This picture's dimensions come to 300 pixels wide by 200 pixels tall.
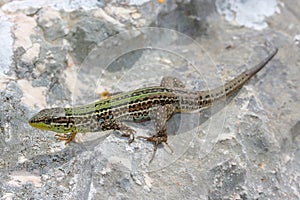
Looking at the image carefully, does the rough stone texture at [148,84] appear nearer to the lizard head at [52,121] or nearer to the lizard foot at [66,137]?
the lizard foot at [66,137]

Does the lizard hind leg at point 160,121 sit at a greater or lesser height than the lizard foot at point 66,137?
greater

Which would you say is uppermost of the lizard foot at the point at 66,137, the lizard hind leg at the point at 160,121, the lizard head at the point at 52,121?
→ the lizard head at the point at 52,121

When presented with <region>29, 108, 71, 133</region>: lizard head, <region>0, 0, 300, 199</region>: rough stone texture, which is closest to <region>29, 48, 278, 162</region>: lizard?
<region>29, 108, 71, 133</region>: lizard head

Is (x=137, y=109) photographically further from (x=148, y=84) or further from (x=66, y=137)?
(x=66, y=137)

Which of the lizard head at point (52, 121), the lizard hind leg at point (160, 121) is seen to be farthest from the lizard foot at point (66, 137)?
the lizard hind leg at point (160, 121)

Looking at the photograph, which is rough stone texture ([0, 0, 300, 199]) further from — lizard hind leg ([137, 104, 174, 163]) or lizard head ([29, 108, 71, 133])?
lizard head ([29, 108, 71, 133])

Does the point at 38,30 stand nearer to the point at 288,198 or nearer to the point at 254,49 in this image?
the point at 254,49
